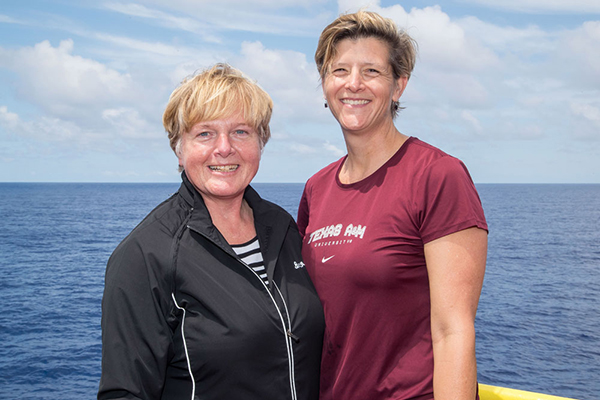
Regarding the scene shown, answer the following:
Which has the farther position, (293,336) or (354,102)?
(354,102)

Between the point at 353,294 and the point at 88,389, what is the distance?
24.1 m

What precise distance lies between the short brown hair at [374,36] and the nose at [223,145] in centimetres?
103

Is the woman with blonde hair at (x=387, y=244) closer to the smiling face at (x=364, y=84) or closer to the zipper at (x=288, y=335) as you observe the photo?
the smiling face at (x=364, y=84)

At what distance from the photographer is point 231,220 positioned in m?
3.48

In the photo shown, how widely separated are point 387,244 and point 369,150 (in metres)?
0.83

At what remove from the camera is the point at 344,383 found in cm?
321

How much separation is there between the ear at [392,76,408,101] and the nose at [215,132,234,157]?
1.29m

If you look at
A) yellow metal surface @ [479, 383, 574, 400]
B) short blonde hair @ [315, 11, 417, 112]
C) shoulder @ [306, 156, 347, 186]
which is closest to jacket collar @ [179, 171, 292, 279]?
shoulder @ [306, 156, 347, 186]

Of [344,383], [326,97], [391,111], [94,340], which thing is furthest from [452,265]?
[94,340]

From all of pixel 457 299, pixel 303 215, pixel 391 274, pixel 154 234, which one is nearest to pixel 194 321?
pixel 154 234

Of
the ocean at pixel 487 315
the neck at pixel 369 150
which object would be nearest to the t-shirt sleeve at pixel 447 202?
the neck at pixel 369 150

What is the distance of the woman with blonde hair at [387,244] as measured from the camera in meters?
2.81

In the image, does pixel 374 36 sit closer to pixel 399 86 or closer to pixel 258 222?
pixel 399 86

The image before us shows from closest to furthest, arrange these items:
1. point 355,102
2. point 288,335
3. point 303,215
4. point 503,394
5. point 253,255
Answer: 1. point 288,335
2. point 253,255
3. point 355,102
4. point 303,215
5. point 503,394
